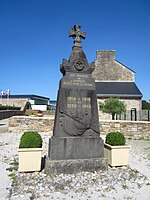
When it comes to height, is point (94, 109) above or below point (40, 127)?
above

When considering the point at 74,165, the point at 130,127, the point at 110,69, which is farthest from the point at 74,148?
the point at 110,69

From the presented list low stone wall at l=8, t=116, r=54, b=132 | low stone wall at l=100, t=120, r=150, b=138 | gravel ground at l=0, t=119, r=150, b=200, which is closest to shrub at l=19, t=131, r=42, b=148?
gravel ground at l=0, t=119, r=150, b=200

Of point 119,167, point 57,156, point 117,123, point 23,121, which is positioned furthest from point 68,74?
point 23,121

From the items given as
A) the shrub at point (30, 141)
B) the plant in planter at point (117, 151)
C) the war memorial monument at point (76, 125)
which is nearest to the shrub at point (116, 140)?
the plant in planter at point (117, 151)

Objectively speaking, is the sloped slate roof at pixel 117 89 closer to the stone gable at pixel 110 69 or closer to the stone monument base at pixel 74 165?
the stone gable at pixel 110 69

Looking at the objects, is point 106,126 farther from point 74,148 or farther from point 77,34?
point 77,34

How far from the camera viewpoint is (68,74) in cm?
508

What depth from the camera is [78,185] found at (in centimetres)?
384

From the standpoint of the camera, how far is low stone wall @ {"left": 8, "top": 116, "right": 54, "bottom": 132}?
1136 cm

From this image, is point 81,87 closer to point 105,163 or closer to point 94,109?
point 94,109

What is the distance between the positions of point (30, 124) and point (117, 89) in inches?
587

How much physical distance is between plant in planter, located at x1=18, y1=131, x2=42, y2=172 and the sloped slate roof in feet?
58.1

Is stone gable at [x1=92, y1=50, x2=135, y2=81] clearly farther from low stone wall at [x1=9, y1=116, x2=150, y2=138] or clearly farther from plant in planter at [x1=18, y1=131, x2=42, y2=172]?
plant in planter at [x1=18, y1=131, x2=42, y2=172]

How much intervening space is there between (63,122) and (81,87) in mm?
1106
